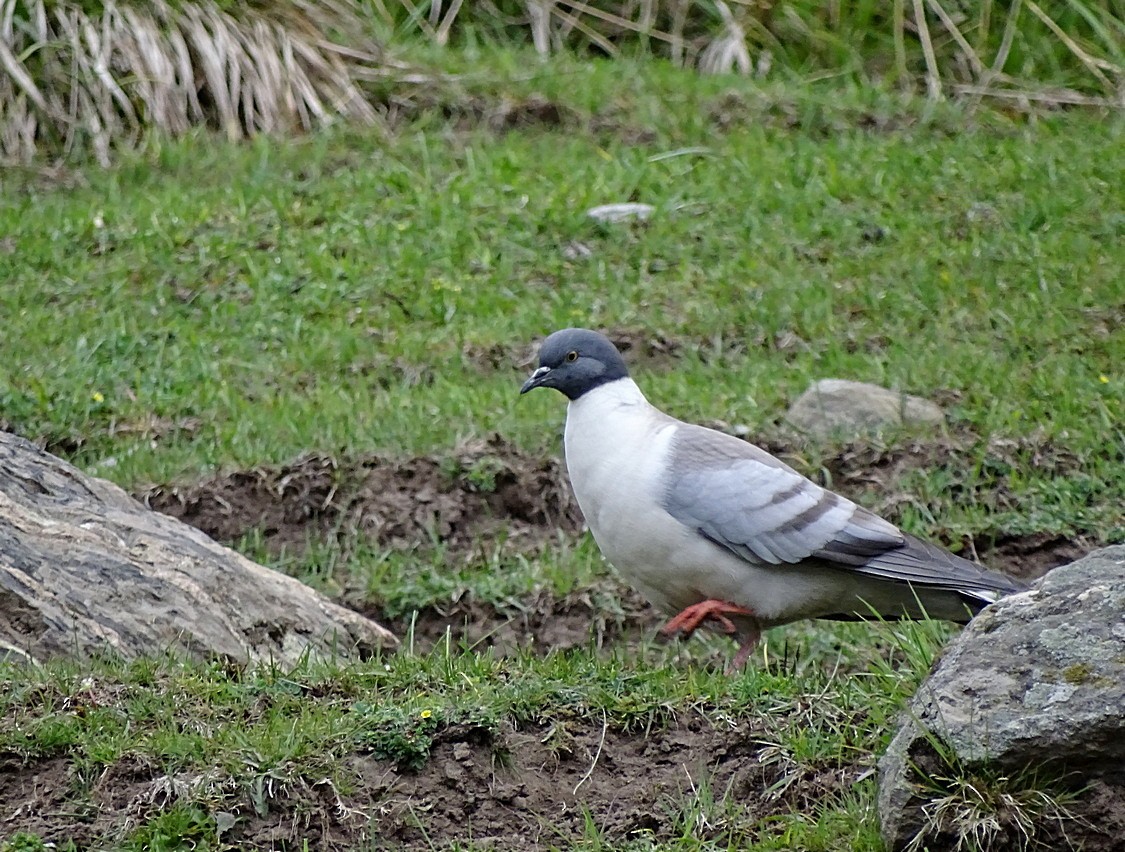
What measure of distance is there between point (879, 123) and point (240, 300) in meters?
4.32

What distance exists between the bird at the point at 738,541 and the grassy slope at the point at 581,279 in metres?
0.34

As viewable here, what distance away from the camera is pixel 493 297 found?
321 inches

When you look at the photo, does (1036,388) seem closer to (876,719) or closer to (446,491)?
(446,491)

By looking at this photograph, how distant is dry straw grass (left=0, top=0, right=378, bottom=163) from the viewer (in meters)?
9.91

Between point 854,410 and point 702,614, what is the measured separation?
2108 mm

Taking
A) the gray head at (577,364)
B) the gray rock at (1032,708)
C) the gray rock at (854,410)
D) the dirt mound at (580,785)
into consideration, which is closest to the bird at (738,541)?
the gray head at (577,364)

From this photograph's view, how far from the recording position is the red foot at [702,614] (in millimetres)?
4848

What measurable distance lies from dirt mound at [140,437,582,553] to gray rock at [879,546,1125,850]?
3.08m

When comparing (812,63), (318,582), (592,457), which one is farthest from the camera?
(812,63)

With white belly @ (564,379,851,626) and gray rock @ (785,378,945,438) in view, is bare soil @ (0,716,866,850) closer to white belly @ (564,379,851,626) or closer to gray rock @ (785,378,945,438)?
white belly @ (564,379,851,626)

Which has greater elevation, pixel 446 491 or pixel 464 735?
pixel 464 735

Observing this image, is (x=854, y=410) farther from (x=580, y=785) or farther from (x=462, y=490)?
(x=580, y=785)

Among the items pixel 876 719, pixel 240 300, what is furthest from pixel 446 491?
pixel 876 719

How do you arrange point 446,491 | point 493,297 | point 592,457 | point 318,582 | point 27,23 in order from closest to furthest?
point 592,457 → point 318,582 → point 446,491 → point 493,297 → point 27,23
